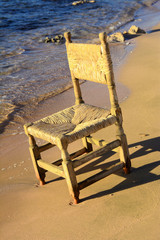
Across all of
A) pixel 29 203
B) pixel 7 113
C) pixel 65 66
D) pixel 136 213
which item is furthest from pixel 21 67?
pixel 136 213

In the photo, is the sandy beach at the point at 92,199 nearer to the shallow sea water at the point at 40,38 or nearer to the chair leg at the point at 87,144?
the chair leg at the point at 87,144

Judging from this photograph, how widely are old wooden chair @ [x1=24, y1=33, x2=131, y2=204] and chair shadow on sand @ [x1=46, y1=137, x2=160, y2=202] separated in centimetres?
9

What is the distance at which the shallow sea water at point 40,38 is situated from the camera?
5832 millimetres

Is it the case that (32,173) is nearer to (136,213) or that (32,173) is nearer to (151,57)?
(136,213)

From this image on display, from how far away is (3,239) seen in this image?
2416 millimetres

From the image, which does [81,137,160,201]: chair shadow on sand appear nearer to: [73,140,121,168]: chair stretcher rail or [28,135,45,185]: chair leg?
[73,140,121,168]: chair stretcher rail

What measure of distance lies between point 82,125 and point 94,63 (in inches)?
19.0

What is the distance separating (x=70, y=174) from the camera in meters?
2.58

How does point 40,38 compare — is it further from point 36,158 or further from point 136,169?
point 136,169

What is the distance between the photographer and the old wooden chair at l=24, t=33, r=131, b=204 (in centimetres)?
259

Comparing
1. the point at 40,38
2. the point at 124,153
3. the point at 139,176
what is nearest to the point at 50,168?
the point at 124,153

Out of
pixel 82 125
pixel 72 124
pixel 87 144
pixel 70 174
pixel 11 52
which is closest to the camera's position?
pixel 70 174

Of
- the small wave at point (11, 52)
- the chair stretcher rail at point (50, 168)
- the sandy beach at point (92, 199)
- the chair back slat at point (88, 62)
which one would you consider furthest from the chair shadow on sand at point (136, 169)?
the small wave at point (11, 52)

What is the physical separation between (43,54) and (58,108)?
378 centimetres
